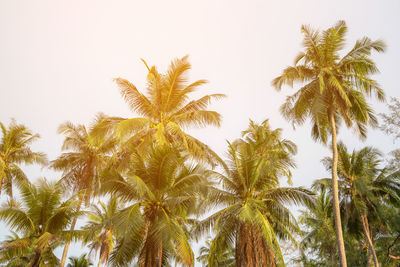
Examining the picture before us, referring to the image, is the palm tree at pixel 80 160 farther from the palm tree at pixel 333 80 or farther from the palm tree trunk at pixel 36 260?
the palm tree at pixel 333 80

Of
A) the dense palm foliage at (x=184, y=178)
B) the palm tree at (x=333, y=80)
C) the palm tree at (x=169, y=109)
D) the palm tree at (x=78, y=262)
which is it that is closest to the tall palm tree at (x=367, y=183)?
the dense palm foliage at (x=184, y=178)

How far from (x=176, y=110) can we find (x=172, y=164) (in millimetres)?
4226

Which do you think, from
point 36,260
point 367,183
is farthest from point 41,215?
point 367,183

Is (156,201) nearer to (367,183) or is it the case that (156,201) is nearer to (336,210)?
(336,210)

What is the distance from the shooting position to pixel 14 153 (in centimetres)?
2134

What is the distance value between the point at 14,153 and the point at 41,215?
8.39 metres

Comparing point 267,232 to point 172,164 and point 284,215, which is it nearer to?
point 284,215

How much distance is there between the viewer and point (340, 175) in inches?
897

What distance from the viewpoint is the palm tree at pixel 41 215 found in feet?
47.5

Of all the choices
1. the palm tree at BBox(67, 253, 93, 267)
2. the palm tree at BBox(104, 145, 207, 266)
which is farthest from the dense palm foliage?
the palm tree at BBox(67, 253, 93, 267)

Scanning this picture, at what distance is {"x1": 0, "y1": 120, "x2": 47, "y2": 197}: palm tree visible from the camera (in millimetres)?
20828

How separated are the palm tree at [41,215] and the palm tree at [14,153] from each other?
259 inches

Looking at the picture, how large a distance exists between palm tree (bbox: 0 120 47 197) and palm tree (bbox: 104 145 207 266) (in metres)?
10.8

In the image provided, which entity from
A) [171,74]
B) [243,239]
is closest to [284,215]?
[243,239]
